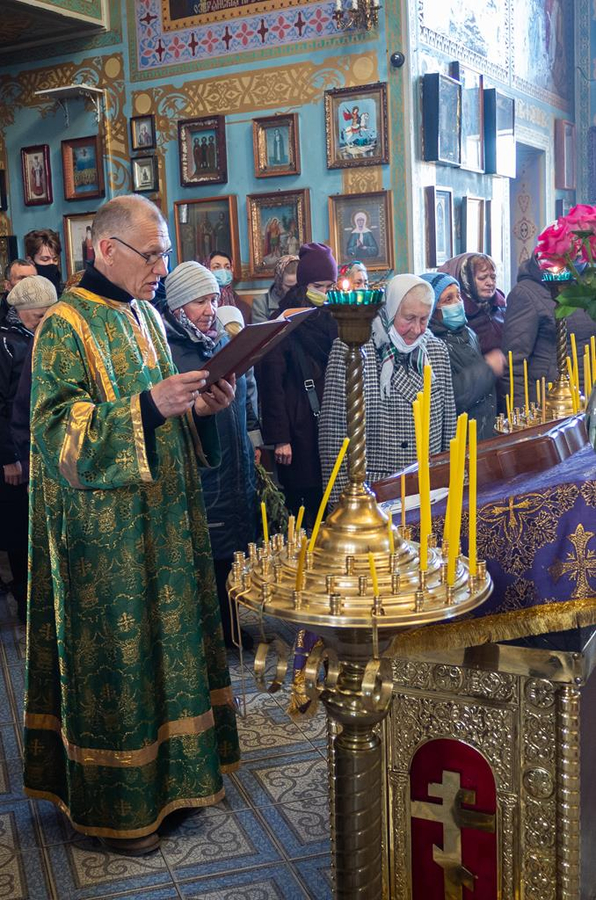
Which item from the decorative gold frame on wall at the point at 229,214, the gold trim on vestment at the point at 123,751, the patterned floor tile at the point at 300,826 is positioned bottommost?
the patterned floor tile at the point at 300,826

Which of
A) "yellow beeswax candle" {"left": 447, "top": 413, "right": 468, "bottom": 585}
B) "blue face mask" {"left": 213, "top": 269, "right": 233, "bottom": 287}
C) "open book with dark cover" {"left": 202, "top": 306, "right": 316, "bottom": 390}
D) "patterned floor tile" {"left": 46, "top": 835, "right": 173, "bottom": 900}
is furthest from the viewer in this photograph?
"blue face mask" {"left": 213, "top": 269, "right": 233, "bottom": 287}

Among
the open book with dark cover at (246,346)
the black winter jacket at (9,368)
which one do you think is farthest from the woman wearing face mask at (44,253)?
the open book with dark cover at (246,346)

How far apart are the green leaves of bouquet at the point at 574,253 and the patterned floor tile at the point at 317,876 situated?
153 cm

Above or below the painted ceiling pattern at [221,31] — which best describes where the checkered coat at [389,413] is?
below

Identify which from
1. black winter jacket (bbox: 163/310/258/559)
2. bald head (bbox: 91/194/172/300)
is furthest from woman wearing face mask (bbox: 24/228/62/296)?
bald head (bbox: 91/194/172/300)

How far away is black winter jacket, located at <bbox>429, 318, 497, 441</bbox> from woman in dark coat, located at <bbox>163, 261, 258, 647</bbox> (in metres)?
1.00

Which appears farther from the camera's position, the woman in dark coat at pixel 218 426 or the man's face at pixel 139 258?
the woman in dark coat at pixel 218 426

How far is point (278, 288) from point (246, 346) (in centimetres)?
415

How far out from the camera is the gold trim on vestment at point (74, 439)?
251cm

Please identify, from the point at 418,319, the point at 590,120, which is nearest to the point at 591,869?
the point at 418,319

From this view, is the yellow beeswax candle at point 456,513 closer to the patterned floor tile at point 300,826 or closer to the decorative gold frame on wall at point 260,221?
the patterned floor tile at point 300,826

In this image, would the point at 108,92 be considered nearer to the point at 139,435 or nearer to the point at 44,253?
the point at 44,253

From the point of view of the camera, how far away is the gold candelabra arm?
4.50 feet

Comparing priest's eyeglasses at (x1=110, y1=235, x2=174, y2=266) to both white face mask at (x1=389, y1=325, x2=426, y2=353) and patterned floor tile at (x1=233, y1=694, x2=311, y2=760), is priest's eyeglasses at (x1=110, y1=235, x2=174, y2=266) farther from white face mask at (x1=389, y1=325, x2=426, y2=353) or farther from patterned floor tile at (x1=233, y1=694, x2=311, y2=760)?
patterned floor tile at (x1=233, y1=694, x2=311, y2=760)
